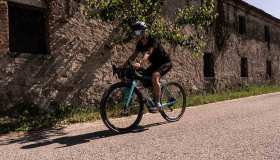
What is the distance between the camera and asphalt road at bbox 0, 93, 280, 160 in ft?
15.9

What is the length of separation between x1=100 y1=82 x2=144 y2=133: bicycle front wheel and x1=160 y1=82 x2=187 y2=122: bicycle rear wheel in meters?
0.82

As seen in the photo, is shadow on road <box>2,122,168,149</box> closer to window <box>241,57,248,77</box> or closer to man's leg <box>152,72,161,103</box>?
man's leg <box>152,72,161,103</box>

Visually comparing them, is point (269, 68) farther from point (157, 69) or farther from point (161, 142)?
point (161, 142)

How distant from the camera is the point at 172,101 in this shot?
310 inches

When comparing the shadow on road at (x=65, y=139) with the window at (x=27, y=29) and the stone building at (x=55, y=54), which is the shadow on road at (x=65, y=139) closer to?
the stone building at (x=55, y=54)

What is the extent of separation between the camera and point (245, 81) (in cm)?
2100

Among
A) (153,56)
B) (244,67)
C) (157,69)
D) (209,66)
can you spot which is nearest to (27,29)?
(153,56)

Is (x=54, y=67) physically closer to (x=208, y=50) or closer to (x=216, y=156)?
(x=216, y=156)

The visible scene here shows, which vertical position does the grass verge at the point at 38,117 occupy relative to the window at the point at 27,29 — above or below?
below

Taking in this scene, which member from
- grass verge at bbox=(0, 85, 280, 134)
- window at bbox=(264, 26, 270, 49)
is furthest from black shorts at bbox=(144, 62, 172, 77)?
window at bbox=(264, 26, 270, 49)

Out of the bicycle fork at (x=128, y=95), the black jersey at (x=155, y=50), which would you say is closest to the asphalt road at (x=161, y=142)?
A: the bicycle fork at (x=128, y=95)

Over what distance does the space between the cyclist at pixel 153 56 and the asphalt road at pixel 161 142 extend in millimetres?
612

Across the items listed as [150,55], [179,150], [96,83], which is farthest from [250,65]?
[179,150]

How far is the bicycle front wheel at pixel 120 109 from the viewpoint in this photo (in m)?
6.60
